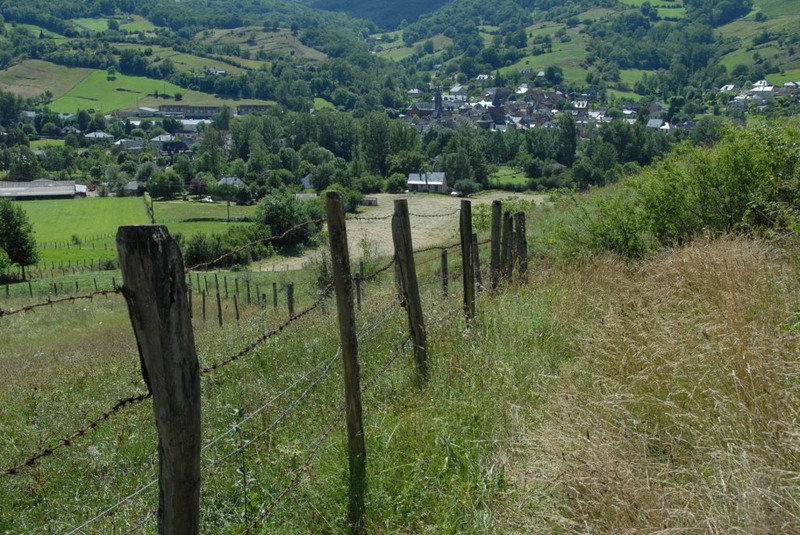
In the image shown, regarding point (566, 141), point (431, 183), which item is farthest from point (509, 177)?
point (431, 183)

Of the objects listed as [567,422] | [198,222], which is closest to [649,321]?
[567,422]

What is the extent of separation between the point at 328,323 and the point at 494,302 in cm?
209

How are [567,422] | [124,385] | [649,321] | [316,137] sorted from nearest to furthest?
[567,422], [649,321], [124,385], [316,137]

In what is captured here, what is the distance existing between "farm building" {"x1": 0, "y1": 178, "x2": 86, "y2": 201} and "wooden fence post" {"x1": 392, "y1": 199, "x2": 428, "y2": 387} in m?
101

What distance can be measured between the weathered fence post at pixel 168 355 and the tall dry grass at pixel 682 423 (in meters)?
1.67

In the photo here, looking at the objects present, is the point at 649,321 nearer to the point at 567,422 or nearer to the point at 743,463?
the point at 567,422

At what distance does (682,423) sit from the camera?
365cm

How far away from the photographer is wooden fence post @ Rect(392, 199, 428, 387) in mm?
Answer: 5324

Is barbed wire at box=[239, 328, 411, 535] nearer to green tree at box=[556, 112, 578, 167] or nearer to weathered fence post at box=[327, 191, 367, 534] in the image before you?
weathered fence post at box=[327, 191, 367, 534]

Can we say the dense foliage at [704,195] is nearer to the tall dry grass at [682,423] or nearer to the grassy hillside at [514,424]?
the grassy hillside at [514,424]

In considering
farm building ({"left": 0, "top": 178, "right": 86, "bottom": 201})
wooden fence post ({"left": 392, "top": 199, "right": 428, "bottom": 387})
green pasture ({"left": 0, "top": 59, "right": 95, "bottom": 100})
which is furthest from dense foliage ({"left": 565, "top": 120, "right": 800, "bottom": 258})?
green pasture ({"left": 0, "top": 59, "right": 95, "bottom": 100})

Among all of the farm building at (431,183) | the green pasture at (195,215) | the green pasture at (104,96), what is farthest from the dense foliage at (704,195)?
the green pasture at (104,96)

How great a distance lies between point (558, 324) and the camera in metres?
6.25

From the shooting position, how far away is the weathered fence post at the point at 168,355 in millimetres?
2418
